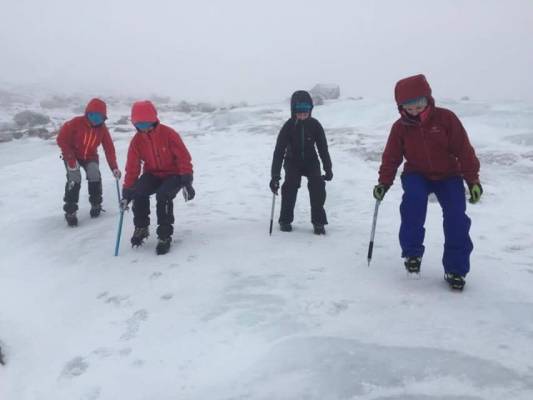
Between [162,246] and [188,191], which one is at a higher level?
[188,191]

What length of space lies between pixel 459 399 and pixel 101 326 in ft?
9.64

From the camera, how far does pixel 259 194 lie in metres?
9.52

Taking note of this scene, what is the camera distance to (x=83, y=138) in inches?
299

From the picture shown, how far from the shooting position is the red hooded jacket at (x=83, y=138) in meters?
7.37

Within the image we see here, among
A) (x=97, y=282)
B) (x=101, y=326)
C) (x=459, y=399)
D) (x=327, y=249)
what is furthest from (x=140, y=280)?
(x=459, y=399)

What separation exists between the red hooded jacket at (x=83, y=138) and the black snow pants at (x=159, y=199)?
2057mm

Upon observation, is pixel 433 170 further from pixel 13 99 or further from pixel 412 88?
pixel 13 99

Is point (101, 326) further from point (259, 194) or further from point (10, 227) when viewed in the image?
point (259, 194)

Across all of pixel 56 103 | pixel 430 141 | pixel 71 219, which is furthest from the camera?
pixel 56 103

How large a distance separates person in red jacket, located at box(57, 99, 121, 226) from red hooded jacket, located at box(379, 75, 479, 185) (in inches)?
189

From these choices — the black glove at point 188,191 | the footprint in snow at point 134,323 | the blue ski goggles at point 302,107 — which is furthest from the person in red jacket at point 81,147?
the footprint in snow at point 134,323

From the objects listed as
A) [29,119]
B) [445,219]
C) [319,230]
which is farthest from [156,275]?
[29,119]

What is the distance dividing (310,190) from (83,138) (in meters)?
4.02

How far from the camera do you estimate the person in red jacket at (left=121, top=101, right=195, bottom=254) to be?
5.68m
